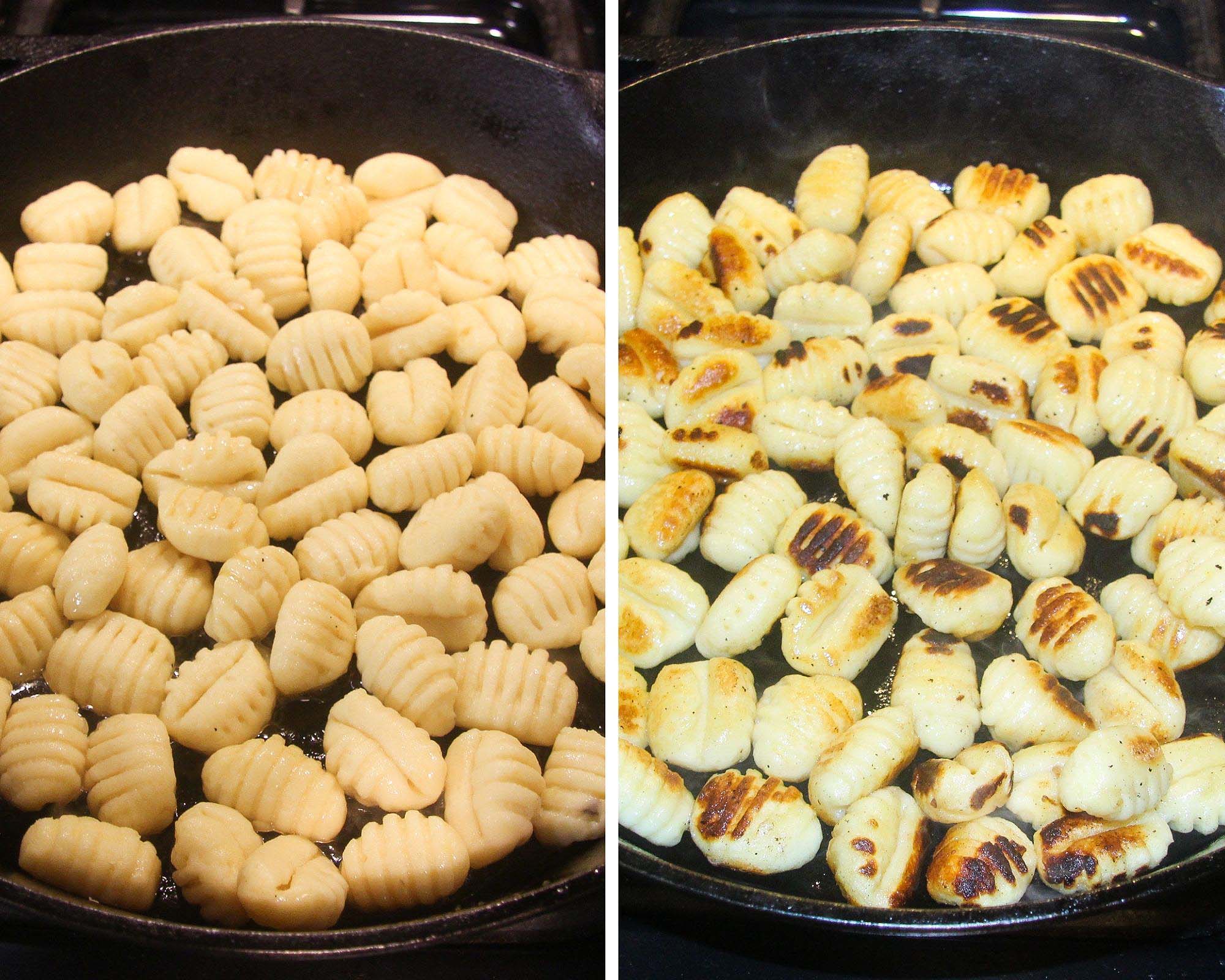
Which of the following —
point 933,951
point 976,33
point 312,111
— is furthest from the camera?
point 312,111

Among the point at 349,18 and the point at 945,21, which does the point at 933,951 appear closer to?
the point at 945,21

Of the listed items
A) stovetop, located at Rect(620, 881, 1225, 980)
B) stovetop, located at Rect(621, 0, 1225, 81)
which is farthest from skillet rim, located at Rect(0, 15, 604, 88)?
stovetop, located at Rect(620, 881, 1225, 980)

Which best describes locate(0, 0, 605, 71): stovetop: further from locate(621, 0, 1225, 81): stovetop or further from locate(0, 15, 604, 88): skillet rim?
locate(621, 0, 1225, 81): stovetop

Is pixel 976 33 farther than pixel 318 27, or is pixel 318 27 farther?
pixel 318 27

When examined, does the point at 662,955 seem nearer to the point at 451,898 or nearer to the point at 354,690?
the point at 451,898

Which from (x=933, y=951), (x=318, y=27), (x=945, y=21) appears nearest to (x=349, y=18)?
(x=318, y=27)

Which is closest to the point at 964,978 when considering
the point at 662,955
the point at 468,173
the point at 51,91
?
the point at 662,955
